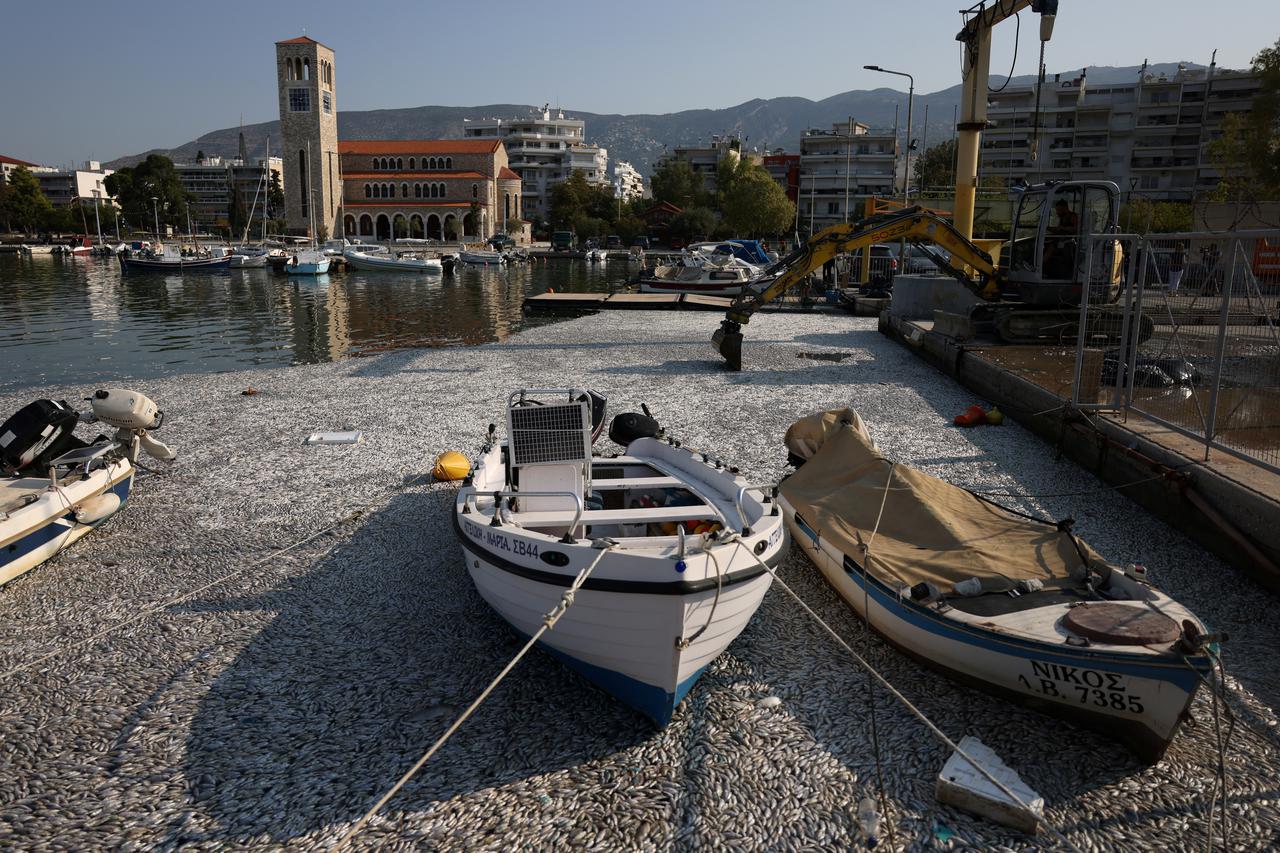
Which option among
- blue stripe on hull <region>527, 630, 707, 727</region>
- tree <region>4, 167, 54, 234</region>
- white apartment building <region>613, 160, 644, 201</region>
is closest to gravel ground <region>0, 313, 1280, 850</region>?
blue stripe on hull <region>527, 630, 707, 727</region>

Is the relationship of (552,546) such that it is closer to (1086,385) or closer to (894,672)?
(894,672)

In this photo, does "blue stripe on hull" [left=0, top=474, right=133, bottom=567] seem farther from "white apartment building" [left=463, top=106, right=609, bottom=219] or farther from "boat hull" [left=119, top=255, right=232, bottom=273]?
"white apartment building" [left=463, top=106, right=609, bottom=219]

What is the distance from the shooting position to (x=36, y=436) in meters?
8.80

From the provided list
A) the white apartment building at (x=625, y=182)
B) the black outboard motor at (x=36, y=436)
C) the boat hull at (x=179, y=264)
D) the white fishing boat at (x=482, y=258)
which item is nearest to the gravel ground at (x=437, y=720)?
the black outboard motor at (x=36, y=436)

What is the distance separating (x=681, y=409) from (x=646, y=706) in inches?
374

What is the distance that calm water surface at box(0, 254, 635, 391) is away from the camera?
2631 cm

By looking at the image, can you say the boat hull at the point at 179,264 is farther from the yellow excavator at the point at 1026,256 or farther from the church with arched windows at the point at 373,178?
the yellow excavator at the point at 1026,256

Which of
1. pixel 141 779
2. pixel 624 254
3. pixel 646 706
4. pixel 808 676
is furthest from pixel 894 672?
pixel 624 254

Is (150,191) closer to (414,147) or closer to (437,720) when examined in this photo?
(414,147)

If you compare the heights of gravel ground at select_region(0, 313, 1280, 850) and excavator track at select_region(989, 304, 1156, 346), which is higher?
excavator track at select_region(989, 304, 1156, 346)

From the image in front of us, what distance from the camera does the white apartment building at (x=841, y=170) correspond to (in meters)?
113

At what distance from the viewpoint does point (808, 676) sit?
239 inches

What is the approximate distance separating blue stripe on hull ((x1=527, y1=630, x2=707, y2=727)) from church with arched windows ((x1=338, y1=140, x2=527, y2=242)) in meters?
114

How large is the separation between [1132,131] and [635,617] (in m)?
117
